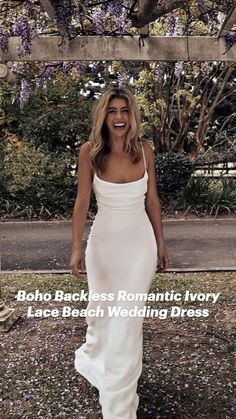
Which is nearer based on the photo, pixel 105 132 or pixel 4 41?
pixel 105 132

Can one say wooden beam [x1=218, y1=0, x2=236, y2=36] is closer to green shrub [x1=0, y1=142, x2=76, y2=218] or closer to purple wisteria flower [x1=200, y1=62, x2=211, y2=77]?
green shrub [x1=0, y1=142, x2=76, y2=218]

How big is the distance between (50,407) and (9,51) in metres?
2.12

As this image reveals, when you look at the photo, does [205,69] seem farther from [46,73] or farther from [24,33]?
[24,33]

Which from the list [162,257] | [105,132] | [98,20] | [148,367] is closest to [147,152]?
[105,132]

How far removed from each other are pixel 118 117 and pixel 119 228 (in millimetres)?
544

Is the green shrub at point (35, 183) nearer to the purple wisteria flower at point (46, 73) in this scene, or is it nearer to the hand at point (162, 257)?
the purple wisteria flower at point (46, 73)

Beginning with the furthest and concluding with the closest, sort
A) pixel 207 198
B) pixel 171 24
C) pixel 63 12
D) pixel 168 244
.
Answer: pixel 207 198, pixel 168 244, pixel 171 24, pixel 63 12

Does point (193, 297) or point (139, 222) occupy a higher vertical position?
point (139, 222)

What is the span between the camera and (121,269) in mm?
2521

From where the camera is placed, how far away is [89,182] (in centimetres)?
256

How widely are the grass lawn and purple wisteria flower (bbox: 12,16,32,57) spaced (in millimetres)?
1939

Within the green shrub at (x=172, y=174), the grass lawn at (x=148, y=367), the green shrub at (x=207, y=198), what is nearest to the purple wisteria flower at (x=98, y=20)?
the grass lawn at (x=148, y=367)

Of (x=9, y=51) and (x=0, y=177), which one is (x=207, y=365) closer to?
(x=9, y=51)

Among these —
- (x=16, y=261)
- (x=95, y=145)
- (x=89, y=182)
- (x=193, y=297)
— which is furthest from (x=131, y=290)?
(x=16, y=261)
